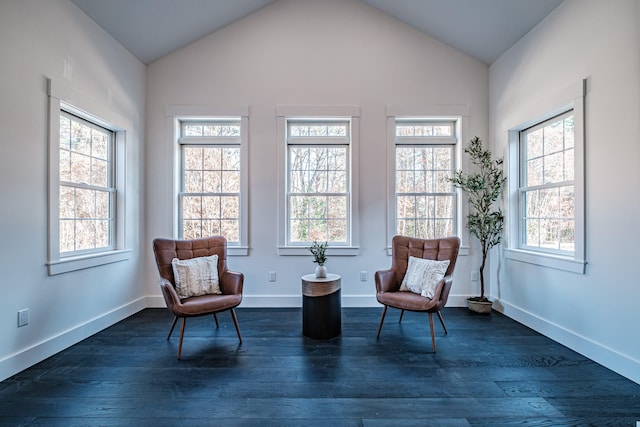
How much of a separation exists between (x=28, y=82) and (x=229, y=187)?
6.37 feet

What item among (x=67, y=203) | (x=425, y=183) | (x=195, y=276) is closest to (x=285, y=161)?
(x=195, y=276)

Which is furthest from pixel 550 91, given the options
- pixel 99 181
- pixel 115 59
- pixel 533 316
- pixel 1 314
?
pixel 1 314

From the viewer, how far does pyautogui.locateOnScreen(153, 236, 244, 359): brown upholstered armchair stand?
2438 mm

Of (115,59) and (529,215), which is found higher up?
(115,59)

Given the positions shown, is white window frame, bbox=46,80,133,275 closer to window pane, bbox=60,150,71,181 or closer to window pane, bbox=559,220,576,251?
window pane, bbox=60,150,71,181

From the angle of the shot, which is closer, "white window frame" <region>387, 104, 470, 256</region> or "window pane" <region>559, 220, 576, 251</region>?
"window pane" <region>559, 220, 576, 251</region>

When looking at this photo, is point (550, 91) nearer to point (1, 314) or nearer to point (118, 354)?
point (118, 354)

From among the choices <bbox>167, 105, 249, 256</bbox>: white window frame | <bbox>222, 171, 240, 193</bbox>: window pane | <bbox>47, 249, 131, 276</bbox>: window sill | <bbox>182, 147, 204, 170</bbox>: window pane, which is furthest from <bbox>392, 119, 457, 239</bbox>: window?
<bbox>47, 249, 131, 276</bbox>: window sill

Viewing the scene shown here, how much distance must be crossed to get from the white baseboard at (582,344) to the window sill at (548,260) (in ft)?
1.73

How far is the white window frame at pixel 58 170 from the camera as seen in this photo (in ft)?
7.93

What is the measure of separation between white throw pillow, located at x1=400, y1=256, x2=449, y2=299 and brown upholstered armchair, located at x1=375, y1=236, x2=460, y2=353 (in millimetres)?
51

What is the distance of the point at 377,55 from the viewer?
11.9 ft

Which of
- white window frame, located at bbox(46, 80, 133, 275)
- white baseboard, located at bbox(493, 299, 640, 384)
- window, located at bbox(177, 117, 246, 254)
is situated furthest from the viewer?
window, located at bbox(177, 117, 246, 254)

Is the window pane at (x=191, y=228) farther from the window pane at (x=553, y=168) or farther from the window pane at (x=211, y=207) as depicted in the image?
the window pane at (x=553, y=168)
